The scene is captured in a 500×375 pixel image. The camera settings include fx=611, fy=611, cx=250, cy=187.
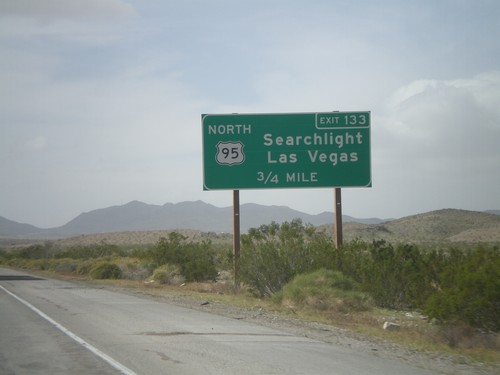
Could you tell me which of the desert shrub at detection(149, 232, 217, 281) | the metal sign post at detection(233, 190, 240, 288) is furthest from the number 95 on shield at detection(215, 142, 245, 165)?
the desert shrub at detection(149, 232, 217, 281)

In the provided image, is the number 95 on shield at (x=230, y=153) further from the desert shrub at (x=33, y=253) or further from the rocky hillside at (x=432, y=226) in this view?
the rocky hillside at (x=432, y=226)

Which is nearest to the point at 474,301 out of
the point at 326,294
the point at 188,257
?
the point at 326,294

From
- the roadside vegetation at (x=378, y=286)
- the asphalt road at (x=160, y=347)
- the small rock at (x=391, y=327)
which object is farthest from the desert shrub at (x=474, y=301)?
the asphalt road at (x=160, y=347)

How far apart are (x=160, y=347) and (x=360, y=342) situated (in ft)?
14.2

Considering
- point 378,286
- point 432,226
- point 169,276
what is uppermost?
point 432,226

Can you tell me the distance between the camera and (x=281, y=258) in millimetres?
24250

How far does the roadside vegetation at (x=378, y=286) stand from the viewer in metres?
13.6

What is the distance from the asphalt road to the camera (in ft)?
33.0

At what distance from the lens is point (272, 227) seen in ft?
84.9

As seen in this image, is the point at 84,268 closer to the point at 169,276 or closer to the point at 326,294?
the point at 169,276

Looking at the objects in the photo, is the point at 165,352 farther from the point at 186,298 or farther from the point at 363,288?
the point at 186,298

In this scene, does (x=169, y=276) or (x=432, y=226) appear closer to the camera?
(x=169, y=276)

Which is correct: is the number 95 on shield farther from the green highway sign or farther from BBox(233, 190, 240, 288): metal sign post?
BBox(233, 190, 240, 288): metal sign post

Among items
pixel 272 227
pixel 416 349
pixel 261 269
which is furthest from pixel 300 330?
pixel 272 227
